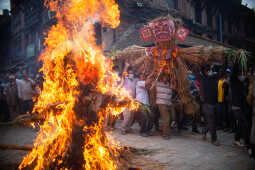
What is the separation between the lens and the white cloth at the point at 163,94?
609cm

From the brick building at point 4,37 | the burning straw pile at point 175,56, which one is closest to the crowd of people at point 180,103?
the burning straw pile at point 175,56

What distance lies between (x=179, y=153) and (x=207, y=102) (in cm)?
167

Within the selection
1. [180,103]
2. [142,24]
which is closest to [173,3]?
[142,24]

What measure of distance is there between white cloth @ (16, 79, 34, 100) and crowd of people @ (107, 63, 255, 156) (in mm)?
3431

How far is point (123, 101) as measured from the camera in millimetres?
3244

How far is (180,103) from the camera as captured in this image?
6.62 m

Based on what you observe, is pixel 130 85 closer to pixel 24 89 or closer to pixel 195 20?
pixel 24 89

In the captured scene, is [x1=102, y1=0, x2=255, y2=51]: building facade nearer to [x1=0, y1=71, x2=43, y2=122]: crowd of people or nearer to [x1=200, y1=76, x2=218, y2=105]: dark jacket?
[x1=200, y1=76, x2=218, y2=105]: dark jacket

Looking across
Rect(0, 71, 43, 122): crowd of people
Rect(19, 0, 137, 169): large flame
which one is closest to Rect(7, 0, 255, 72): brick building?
Rect(0, 71, 43, 122): crowd of people

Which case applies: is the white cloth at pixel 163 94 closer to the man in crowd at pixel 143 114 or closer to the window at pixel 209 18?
the man in crowd at pixel 143 114

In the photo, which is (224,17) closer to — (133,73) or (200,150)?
(133,73)

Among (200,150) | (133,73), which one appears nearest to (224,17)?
(133,73)

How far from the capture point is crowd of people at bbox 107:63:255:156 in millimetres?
4629

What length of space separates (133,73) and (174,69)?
172 centimetres
